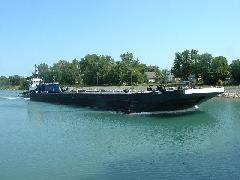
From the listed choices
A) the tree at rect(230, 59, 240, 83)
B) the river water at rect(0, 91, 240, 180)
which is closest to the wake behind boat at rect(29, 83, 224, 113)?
the river water at rect(0, 91, 240, 180)

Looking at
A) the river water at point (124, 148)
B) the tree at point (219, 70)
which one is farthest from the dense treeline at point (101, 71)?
the river water at point (124, 148)

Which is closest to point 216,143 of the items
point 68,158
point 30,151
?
point 68,158

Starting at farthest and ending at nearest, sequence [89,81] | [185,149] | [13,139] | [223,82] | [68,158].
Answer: [89,81] < [223,82] < [13,139] < [185,149] < [68,158]

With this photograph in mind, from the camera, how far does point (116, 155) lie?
26609 mm

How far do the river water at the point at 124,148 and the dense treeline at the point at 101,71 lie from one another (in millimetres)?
91883

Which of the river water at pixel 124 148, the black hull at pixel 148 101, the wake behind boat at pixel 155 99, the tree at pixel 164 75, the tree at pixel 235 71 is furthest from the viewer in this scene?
the tree at pixel 164 75

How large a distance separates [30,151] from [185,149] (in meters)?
10.3

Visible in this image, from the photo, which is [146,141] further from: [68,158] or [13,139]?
[13,139]

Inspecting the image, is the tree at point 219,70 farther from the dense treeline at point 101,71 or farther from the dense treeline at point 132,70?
the dense treeline at point 101,71

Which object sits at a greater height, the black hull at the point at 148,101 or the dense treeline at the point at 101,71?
the dense treeline at the point at 101,71

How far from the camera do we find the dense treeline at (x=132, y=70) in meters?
113


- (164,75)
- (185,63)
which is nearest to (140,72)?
(164,75)

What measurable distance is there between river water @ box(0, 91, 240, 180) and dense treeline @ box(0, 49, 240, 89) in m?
67.1

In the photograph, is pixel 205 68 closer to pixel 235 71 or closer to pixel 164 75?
pixel 235 71
